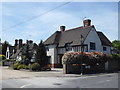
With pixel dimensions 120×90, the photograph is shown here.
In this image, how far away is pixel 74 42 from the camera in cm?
3634

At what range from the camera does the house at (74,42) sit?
35906 mm

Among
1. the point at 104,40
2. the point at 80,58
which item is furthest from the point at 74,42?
the point at 80,58

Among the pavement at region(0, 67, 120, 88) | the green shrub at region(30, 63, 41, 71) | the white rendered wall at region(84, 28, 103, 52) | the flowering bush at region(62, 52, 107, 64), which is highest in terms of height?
the white rendered wall at region(84, 28, 103, 52)

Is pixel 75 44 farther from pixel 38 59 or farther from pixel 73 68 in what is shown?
pixel 73 68

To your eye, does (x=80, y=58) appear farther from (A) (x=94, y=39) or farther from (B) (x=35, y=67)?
(A) (x=94, y=39)

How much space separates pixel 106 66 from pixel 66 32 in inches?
528

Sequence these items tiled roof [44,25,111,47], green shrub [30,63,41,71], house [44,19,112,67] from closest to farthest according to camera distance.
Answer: green shrub [30,63,41,71], house [44,19,112,67], tiled roof [44,25,111,47]

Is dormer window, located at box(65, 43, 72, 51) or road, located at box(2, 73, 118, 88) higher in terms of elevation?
dormer window, located at box(65, 43, 72, 51)

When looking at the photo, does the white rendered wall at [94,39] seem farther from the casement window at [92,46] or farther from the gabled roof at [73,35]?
the gabled roof at [73,35]

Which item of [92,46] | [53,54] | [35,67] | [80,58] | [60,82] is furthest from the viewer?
[53,54]

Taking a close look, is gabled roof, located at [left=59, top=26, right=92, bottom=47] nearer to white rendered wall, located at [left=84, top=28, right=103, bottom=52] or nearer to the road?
white rendered wall, located at [left=84, top=28, right=103, bottom=52]

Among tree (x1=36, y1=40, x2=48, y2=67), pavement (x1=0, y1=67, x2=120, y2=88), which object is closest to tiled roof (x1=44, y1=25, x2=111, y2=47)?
tree (x1=36, y1=40, x2=48, y2=67)

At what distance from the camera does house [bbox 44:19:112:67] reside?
35.9 metres

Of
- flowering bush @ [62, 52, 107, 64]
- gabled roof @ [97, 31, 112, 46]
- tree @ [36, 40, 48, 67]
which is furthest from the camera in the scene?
gabled roof @ [97, 31, 112, 46]
